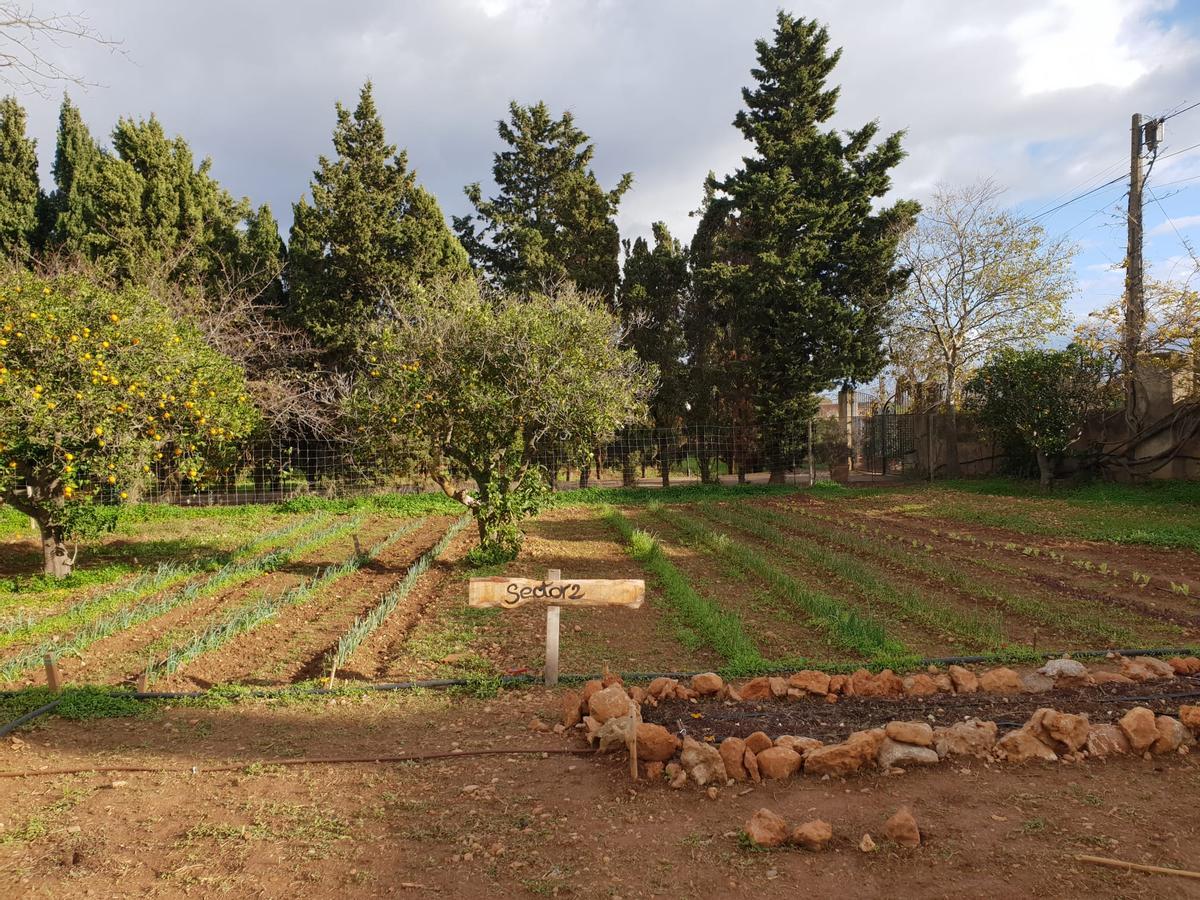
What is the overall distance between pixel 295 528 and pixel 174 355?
588 centimetres

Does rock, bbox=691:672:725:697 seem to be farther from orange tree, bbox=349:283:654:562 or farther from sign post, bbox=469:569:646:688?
orange tree, bbox=349:283:654:562

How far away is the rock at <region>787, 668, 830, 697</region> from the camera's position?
4383 mm

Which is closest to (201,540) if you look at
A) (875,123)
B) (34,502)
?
(34,502)

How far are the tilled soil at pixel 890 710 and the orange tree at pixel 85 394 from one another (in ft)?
20.4

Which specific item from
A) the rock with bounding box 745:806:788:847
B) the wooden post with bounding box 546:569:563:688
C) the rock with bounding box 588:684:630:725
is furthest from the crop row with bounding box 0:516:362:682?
the rock with bounding box 745:806:788:847

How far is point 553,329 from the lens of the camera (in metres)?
8.21

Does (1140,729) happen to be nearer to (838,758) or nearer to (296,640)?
(838,758)

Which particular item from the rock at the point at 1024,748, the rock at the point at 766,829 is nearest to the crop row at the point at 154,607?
the rock at the point at 766,829

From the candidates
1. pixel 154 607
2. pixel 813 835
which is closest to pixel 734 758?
pixel 813 835

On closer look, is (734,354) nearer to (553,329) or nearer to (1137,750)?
(553,329)

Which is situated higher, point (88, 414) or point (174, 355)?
point (174, 355)

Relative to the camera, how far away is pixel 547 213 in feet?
68.7

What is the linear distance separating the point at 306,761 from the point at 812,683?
2.91m

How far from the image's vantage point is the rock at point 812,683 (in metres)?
4.38
